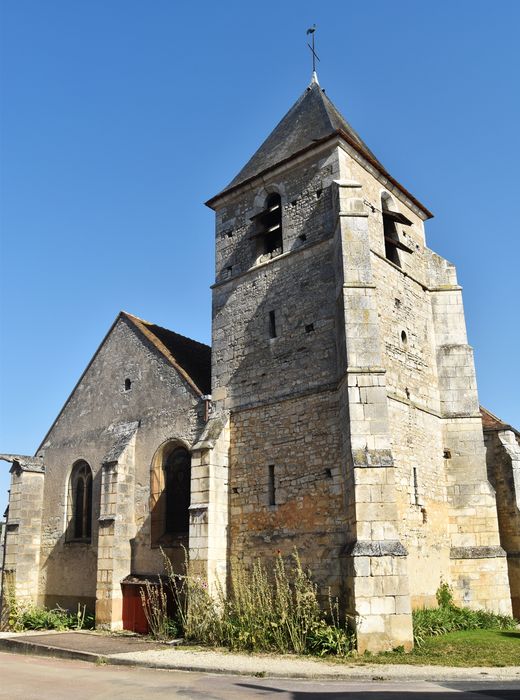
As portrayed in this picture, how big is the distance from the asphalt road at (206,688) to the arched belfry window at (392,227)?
1003 centimetres

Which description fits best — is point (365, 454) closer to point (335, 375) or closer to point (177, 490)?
point (335, 375)

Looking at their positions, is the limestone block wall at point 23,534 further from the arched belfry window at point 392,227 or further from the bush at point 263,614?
the arched belfry window at point 392,227

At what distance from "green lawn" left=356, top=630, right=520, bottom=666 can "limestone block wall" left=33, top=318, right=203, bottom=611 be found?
237 inches

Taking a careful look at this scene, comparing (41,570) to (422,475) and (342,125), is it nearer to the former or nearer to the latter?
(422,475)

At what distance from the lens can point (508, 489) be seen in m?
15.4

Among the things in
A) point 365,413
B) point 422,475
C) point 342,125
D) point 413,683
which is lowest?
point 413,683

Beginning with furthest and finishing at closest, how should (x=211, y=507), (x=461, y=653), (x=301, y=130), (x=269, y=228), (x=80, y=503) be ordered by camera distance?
(x=80, y=503) → (x=301, y=130) → (x=269, y=228) → (x=211, y=507) → (x=461, y=653)

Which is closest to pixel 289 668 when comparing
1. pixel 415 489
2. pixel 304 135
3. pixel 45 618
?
pixel 415 489

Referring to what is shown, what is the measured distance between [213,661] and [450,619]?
5.12m

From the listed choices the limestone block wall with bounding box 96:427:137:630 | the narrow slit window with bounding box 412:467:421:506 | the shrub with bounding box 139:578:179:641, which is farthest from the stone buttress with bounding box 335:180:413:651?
the limestone block wall with bounding box 96:427:137:630

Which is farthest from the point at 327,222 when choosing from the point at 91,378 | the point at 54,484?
the point at 54,484

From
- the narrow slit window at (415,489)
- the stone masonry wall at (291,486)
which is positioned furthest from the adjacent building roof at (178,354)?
the narrow slit window at (415,489)

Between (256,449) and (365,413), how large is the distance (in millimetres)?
3234

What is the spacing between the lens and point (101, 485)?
16.3 m
